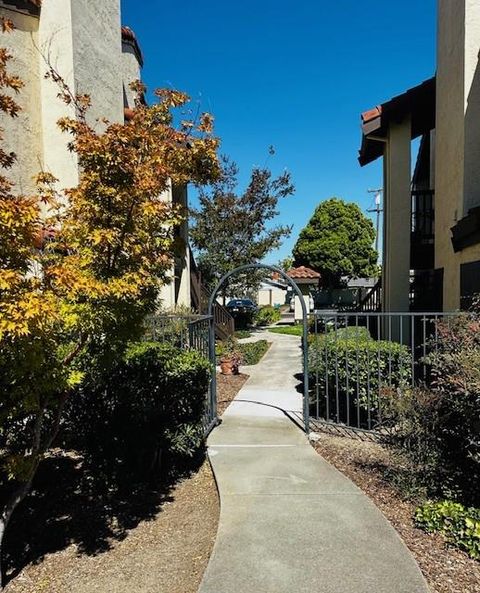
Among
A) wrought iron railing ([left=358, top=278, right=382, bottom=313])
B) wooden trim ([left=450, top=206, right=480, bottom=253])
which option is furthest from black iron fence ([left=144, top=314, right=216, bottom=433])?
wrought iron railing ([left=358, top=278, right=382, bottom=313])

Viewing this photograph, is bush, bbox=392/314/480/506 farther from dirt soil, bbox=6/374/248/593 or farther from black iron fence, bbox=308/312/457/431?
dirt soil, bbox=6/374/248/593

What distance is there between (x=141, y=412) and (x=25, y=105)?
239 inches

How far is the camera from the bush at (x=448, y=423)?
4.13 m

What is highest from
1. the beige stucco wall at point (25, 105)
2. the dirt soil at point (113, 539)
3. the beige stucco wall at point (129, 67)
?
the beige stucco wall at point (129, 67)

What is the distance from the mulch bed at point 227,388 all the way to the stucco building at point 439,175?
438 cm

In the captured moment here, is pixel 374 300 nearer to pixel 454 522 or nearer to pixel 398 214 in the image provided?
pixel 398 214

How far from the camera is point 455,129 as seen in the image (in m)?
8.46

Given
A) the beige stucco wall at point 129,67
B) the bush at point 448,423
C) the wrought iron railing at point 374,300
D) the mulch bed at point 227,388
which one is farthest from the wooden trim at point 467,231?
the beige stucco wall at point 129,67

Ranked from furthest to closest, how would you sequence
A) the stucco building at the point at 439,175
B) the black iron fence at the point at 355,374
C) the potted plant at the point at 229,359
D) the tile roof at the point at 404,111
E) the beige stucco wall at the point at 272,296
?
the beige stucco wall at the point at 272,296 → the potted plant at the point at 229,359 → the tile roof at the point at 404,111 → the stucco building at the point at 439,175 → the black iron fence at the point at 355,374

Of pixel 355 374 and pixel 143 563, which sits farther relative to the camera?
pixel 355 374

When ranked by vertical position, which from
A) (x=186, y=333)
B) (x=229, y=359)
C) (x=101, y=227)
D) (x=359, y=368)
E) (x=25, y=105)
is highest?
(x=25, y=105)

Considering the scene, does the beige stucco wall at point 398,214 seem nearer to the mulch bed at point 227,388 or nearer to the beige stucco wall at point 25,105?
the mulch bed at point 227,388

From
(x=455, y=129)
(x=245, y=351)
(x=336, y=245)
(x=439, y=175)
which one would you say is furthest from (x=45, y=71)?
(x=336, y=245)

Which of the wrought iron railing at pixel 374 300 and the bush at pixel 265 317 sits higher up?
the wrought iron railing at pixel 374 300
